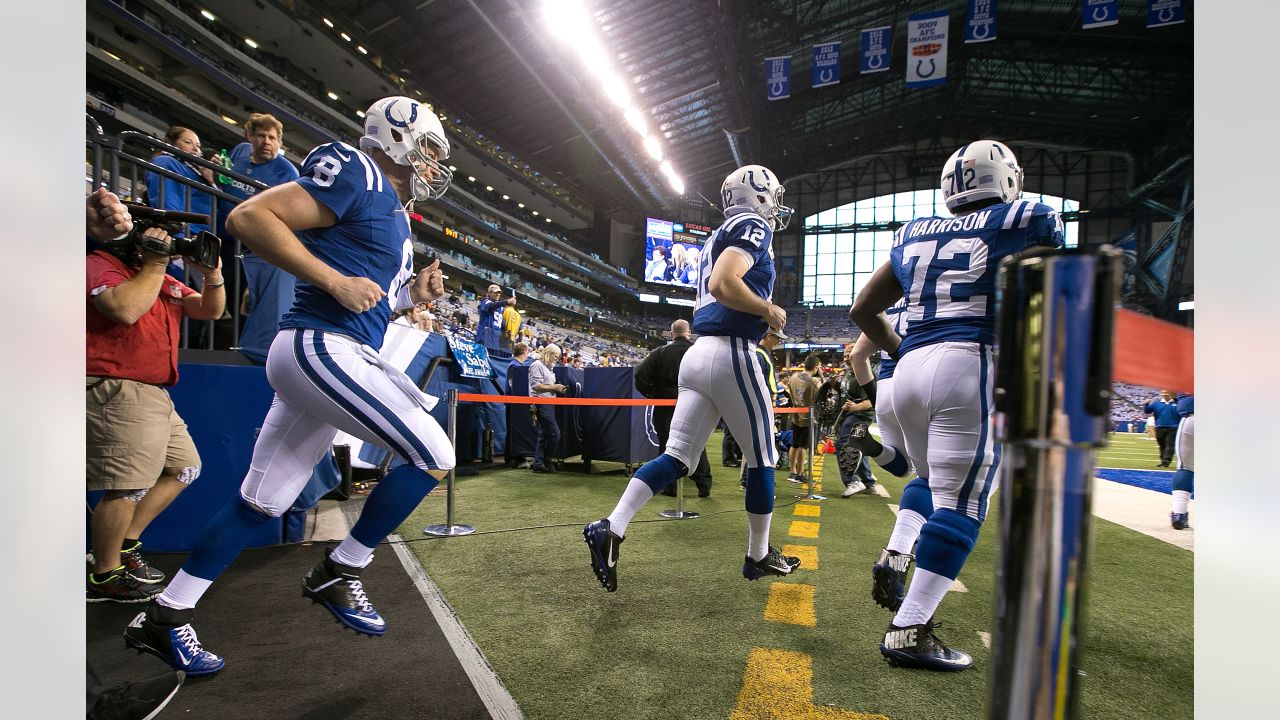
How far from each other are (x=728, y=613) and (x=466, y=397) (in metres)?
2.66

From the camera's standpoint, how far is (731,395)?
9.94 feet

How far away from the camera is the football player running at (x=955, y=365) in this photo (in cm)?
222

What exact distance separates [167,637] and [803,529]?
13.0 ft

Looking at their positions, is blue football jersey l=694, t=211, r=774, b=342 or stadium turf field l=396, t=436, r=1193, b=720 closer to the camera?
stadium turf field l=396, t=436, r=1193, b=720

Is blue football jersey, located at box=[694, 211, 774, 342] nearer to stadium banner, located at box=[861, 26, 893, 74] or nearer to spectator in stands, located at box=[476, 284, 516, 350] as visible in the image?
spectator in stands, located at box=[476, 284, 516, 350]

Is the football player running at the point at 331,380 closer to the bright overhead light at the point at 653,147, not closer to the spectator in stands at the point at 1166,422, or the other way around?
the spectator in stands at the point at 1166,422

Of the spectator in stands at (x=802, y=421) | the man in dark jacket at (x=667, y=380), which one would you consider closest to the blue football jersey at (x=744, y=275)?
the man in dark jacket at (x=667, y=380)

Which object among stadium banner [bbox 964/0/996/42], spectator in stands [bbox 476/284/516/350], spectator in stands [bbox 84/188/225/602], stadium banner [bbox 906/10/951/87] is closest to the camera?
spectator in stands [bbox 84/188/225/602]

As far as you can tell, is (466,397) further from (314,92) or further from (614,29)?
(314,92)

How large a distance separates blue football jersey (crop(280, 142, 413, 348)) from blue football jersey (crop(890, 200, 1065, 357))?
6.94ft

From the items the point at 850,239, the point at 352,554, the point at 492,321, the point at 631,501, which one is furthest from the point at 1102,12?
the point at 850,239

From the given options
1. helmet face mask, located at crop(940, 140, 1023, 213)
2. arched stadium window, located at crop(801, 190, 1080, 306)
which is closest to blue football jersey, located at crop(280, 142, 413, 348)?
helmet face mask, located at crop(940, 140, 1023, 213)

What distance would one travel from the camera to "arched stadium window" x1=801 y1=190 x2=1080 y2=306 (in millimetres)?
42406

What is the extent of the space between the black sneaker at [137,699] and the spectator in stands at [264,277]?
2148mm
